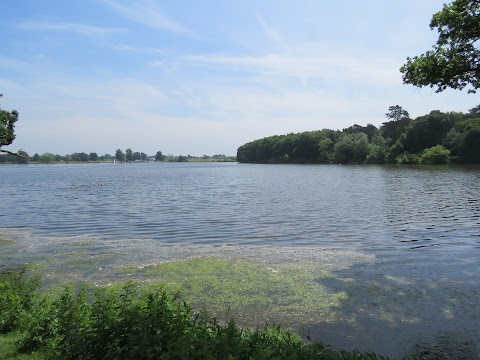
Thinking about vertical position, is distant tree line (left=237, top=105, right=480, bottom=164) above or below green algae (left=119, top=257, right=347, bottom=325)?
above

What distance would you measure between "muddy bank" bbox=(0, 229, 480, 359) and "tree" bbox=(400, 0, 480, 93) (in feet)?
28.1

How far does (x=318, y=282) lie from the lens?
15.5m

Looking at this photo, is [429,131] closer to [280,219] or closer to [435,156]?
[435,156]

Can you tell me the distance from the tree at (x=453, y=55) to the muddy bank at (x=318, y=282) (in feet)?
28.1

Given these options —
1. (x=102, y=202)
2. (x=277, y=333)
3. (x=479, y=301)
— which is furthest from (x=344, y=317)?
(x=102, y=202)

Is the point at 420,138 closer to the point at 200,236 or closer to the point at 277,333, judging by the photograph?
the point at 200,236

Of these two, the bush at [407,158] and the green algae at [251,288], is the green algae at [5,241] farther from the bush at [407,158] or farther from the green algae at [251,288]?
the bush at [407,158]

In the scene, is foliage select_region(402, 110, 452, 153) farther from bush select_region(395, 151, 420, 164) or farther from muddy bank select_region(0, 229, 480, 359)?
muddy bank select_region(0, 229, 480, 359)

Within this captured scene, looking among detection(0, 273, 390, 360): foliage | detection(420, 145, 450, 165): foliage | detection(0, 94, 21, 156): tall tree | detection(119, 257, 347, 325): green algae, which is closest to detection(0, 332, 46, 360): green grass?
detection(0, 273, 390, 360): foliage

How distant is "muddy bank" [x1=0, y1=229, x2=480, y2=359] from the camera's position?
35.7 ft

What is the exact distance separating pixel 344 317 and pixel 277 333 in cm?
362

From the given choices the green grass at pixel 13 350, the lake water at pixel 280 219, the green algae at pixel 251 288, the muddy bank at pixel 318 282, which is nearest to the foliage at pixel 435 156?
the lake water at pixel 280 219

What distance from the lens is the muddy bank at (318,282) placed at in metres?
10.9

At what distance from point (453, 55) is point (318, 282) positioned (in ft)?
38.4
